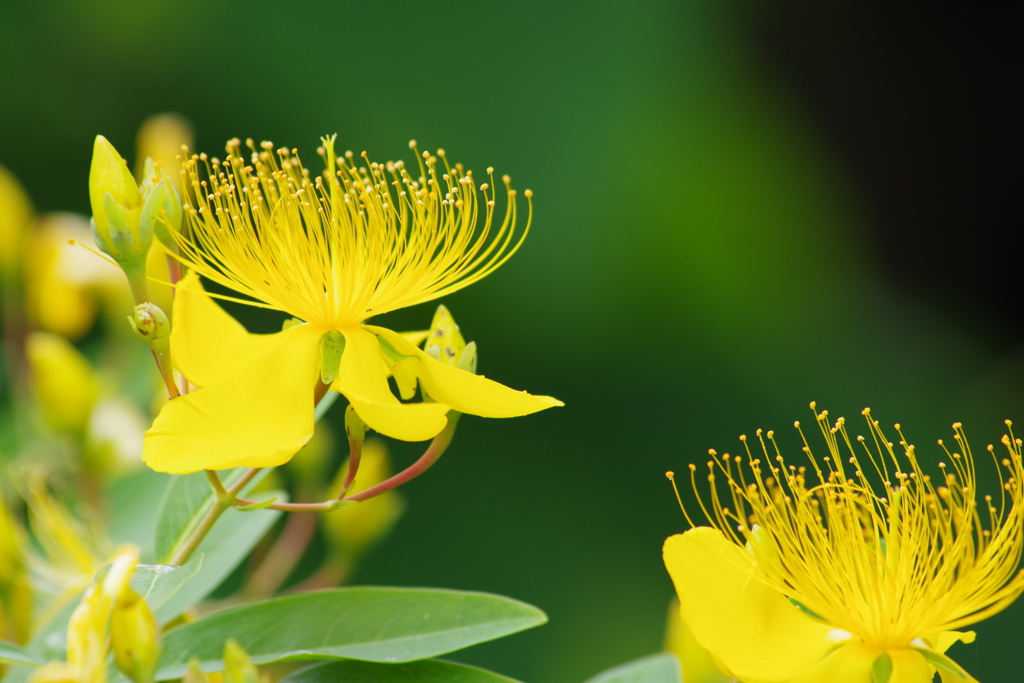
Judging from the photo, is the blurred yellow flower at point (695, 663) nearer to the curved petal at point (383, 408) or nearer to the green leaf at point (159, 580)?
the curved petal at point (383, 408)

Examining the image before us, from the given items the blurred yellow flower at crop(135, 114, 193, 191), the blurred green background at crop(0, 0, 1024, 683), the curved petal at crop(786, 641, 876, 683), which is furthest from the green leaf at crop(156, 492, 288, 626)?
the blurred green background at crop(0, 0, 1024, 683)

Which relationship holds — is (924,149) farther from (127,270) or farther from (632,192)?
(127,270)

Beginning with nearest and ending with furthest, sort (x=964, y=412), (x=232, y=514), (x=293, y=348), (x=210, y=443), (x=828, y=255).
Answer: (x=210, y=443) → (x=293, y=348) → (x=232, y=514) → (x=964, y=412) → (x=828, y=255)

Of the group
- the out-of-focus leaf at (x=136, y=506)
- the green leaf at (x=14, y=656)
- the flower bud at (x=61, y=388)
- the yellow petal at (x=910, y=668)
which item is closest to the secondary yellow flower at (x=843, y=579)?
the yellow petal at (x=910, y=668)

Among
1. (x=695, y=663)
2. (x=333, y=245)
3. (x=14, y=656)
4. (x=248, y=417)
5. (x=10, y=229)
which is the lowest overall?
(x=695, y=663)

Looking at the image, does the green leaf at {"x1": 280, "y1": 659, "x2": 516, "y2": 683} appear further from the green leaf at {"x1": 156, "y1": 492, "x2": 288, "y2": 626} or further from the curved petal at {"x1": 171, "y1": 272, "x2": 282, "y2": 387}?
the curved petal at {"x1": 171, "y1": 272, "x2": 282, "y2": 387}

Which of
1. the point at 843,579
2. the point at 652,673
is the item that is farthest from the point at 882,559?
the point at 652,673

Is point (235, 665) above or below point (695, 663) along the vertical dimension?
above

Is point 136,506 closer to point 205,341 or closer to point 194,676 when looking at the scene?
point 205,341

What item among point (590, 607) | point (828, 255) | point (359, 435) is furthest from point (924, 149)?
point (359, 435)
